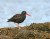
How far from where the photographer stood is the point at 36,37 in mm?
13914

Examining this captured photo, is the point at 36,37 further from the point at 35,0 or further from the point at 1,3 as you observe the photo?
the point at 35,0

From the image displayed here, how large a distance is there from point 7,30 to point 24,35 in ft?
7.31

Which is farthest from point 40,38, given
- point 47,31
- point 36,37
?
point 47,31

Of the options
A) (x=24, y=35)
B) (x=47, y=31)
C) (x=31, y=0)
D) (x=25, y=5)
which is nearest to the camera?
(x=24, y=35)

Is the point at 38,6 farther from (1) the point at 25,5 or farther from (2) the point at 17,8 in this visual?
(2) the point at 17,8

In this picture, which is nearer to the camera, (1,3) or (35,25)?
(35,25)

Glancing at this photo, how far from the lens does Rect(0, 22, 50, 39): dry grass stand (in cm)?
1374

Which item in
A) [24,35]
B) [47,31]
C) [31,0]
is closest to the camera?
[24,35]

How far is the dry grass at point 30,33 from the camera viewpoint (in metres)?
13.7

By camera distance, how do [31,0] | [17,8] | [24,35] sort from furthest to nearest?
[31,0]
[17,8]
[24,35]

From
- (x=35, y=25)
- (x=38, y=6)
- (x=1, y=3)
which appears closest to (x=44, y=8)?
(x=38, y=6)

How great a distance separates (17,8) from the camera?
3034 cm

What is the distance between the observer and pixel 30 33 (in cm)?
1380

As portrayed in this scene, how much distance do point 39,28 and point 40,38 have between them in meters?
2.16
